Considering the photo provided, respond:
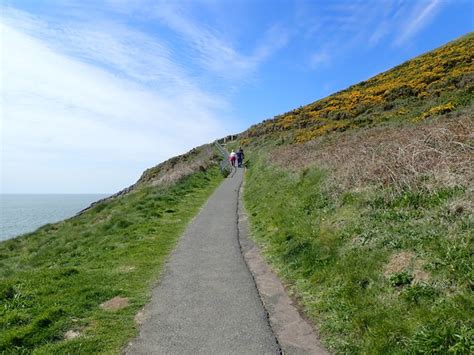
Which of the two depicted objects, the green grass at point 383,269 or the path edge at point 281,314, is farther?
the path edge at point 281,314

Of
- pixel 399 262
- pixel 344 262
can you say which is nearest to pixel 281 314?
pixel 344 262

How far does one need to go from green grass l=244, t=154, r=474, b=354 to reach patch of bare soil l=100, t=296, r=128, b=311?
3.29 metres

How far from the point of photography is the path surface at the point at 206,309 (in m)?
5.94

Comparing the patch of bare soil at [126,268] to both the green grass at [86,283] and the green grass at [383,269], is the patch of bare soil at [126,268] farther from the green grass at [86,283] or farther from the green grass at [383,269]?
the green grass at [383,269]

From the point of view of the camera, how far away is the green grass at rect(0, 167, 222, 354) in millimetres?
6211

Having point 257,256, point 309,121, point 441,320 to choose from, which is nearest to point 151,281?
point 257,256

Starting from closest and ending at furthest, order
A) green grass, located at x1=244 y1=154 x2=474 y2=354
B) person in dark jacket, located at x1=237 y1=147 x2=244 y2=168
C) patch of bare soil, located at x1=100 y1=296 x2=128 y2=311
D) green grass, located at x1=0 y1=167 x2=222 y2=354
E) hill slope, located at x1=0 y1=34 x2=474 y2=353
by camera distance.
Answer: green grass, located at x1=244 y1=154 x2=474 y2=354
hill slope, located at x1=0 y1=34 x2=474 y2=353
green grass, located at x1=0 y1=167 x2=222 y2=354
patch of bare soil, located at x1=100 y1=296 x2=128 y2=311
person in dark jacket, located at x1=237 y1=147 x2=244 y2=168

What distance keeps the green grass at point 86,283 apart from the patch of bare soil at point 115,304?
112 millimetres

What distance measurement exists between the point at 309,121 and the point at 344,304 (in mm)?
40058

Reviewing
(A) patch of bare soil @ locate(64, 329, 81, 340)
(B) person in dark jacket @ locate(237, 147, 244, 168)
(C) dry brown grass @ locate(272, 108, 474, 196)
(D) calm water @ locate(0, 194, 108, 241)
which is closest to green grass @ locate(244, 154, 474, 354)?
(C) dry brown grass @ locate(272, 108, 474, 196)

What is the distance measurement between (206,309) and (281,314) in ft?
4.44

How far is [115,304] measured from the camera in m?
7.66

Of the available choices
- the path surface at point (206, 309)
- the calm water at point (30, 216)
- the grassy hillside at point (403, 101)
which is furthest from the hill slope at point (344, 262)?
the calm water at point (30, 216)

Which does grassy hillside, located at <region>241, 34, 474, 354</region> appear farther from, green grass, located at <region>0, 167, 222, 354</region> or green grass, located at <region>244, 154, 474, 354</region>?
green grass, located at <region>0, 167, 222, 354</region>
